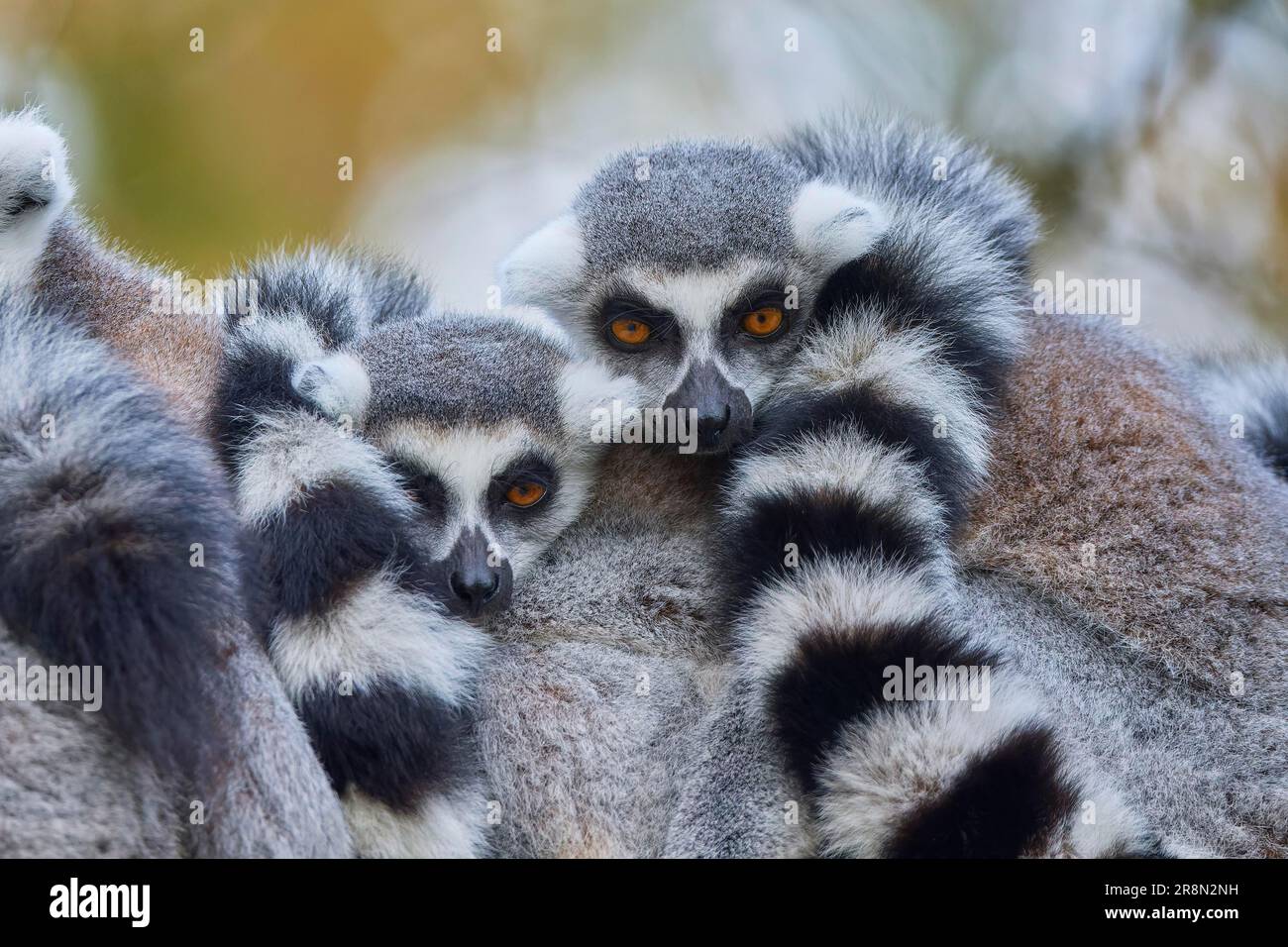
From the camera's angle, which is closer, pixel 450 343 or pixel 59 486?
pixel 59 486

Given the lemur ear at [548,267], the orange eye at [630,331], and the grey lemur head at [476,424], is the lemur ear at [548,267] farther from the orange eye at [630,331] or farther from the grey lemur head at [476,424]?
the grey lemur head at [476,424]

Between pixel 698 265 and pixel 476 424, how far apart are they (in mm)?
836

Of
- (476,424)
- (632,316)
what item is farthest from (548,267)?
(476,424)

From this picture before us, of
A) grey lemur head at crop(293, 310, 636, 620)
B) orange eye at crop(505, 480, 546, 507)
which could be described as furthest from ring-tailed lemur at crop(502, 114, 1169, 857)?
orange eye at crop(505, 480, 546, 507)

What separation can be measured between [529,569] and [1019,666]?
121cm

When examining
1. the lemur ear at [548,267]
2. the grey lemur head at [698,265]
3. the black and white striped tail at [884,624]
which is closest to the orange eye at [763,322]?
the grey lemur head at [698,265]

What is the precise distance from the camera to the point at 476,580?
2844 millimetres

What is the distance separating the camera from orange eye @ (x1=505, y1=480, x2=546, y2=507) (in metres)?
3.24

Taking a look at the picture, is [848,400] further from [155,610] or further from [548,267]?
[155,610]

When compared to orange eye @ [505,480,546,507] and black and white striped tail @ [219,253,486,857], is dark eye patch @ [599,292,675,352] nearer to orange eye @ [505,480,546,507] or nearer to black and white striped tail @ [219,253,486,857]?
orange eye @ [505,480,546,507]

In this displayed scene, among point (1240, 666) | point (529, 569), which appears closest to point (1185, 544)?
point (1240, 666)

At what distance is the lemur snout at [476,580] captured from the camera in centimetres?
285
